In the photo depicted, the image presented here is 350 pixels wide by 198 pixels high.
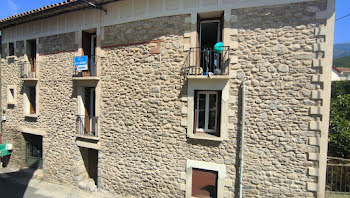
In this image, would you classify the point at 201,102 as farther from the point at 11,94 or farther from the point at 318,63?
the point at 11,94

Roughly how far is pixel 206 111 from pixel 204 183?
2.26 m

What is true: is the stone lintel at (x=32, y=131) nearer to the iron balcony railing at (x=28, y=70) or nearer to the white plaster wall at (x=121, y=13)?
the iron balcony railing at (x=28, y=70)

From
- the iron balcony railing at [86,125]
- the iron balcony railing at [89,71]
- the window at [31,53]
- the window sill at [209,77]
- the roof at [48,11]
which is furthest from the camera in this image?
the window at [31,53]

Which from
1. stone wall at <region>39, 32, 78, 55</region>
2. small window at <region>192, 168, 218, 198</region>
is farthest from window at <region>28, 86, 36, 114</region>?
small window at <region>192, 168, 218, 198</region>

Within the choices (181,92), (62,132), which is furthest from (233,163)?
(62,132)

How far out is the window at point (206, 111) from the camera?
557 centimetres

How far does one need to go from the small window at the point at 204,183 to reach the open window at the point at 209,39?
311 cm

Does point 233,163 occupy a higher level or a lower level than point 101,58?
lower

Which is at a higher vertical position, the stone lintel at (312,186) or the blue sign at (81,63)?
the blue sign at (81,63)

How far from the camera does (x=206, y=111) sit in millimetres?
5625

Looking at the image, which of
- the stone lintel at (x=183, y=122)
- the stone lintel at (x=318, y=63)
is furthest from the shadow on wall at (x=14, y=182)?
the stone lintel at (x=318, y=63)

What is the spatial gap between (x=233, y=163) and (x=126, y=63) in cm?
481

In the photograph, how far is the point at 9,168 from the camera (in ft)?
32.2

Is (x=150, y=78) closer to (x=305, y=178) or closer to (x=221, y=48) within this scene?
(x=221, y=48)
